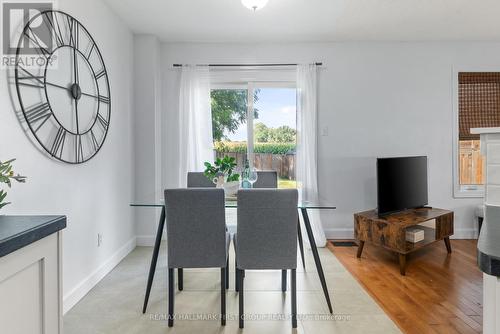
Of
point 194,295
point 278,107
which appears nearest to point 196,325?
point 194,295

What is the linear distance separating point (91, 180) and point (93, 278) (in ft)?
2.78

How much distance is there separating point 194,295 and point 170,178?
6.14ft

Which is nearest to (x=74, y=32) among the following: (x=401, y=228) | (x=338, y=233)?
(x=401, y=228)

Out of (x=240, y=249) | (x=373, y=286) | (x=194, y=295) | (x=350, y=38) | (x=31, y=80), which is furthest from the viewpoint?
(x=350, y=38)

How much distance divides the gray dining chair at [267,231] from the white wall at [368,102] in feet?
7.09

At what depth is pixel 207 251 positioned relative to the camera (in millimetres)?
2166

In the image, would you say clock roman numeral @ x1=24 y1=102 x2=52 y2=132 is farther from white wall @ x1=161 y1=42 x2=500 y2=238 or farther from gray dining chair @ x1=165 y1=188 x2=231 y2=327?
white wall @ x1=161 y1=42 x2=500 y2=238

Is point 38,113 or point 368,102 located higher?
point 368,102

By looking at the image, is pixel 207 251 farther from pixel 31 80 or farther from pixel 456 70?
pixel 456 70

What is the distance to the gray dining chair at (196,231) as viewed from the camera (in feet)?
6.84

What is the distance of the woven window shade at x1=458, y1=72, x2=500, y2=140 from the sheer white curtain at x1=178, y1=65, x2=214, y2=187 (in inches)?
131

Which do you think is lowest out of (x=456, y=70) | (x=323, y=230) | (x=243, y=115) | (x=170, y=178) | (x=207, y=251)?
(x=323, y=230)

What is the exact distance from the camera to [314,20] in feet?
11.3

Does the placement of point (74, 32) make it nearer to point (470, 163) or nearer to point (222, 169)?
point (222, 169)
